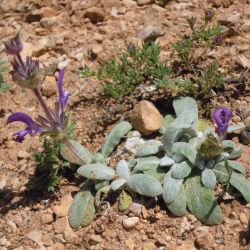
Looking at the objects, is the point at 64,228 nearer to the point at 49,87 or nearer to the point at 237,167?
the point at 237,167

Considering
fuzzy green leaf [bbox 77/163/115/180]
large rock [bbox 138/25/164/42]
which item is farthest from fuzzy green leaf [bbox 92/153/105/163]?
large rock [bbox 138/25/164/42]

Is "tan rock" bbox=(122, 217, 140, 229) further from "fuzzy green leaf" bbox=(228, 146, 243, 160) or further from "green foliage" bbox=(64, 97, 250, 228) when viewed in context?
"fuzzy green leaf" bbox=(228, 146, 243, 160)

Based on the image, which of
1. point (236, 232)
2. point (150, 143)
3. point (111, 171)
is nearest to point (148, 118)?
point (150, 143)

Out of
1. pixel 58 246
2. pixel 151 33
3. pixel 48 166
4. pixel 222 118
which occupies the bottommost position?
pixel 58 246

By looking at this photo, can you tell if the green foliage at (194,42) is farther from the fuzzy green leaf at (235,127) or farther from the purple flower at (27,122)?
the purple flower at (27,122)

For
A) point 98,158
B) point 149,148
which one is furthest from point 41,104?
point 149,148

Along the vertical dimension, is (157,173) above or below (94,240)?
above

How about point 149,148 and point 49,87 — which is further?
point 49,87
